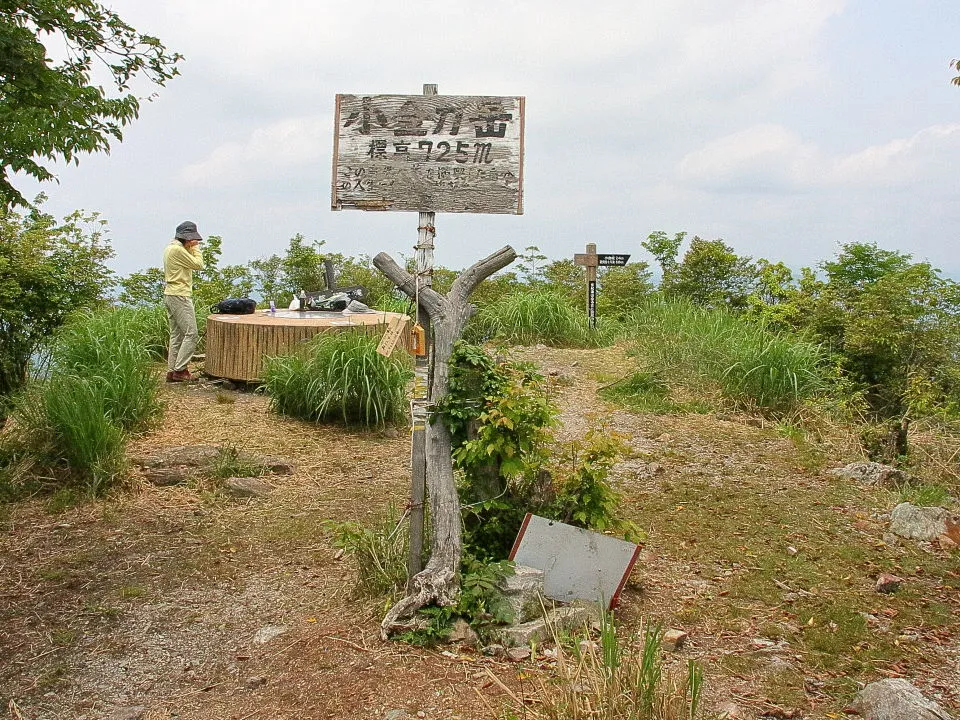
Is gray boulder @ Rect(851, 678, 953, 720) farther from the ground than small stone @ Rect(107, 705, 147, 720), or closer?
farther from the ground

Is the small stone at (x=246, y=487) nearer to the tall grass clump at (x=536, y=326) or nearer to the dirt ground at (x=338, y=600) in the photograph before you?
the dirt ground at (x=338, y=600)

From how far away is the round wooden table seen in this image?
7508 millimetres

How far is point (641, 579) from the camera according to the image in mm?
3918

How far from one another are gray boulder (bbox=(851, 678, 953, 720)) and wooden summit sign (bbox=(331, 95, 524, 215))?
223cm

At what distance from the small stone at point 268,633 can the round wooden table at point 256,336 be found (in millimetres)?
3996

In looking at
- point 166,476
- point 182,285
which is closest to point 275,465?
point 166,476

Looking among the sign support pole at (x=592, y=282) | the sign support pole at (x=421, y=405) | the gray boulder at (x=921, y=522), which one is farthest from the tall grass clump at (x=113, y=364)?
the sign support pole at (x=592, y=282)

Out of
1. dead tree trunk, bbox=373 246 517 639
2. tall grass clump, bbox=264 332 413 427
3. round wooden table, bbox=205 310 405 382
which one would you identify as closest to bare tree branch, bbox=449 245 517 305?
dead tree trunk, bbox=373 246 517 639

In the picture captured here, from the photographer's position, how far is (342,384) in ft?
21.9

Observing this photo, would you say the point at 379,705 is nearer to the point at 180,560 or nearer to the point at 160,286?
the point at 180,560

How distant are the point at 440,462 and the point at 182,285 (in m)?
5.17

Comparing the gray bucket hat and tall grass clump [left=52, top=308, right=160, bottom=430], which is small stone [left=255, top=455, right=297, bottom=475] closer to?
tall grass clump [left=52, top=308, right=160, bottom=430]

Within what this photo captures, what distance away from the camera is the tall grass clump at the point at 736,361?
7.50 metres

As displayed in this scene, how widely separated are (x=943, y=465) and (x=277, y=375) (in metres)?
4.99
